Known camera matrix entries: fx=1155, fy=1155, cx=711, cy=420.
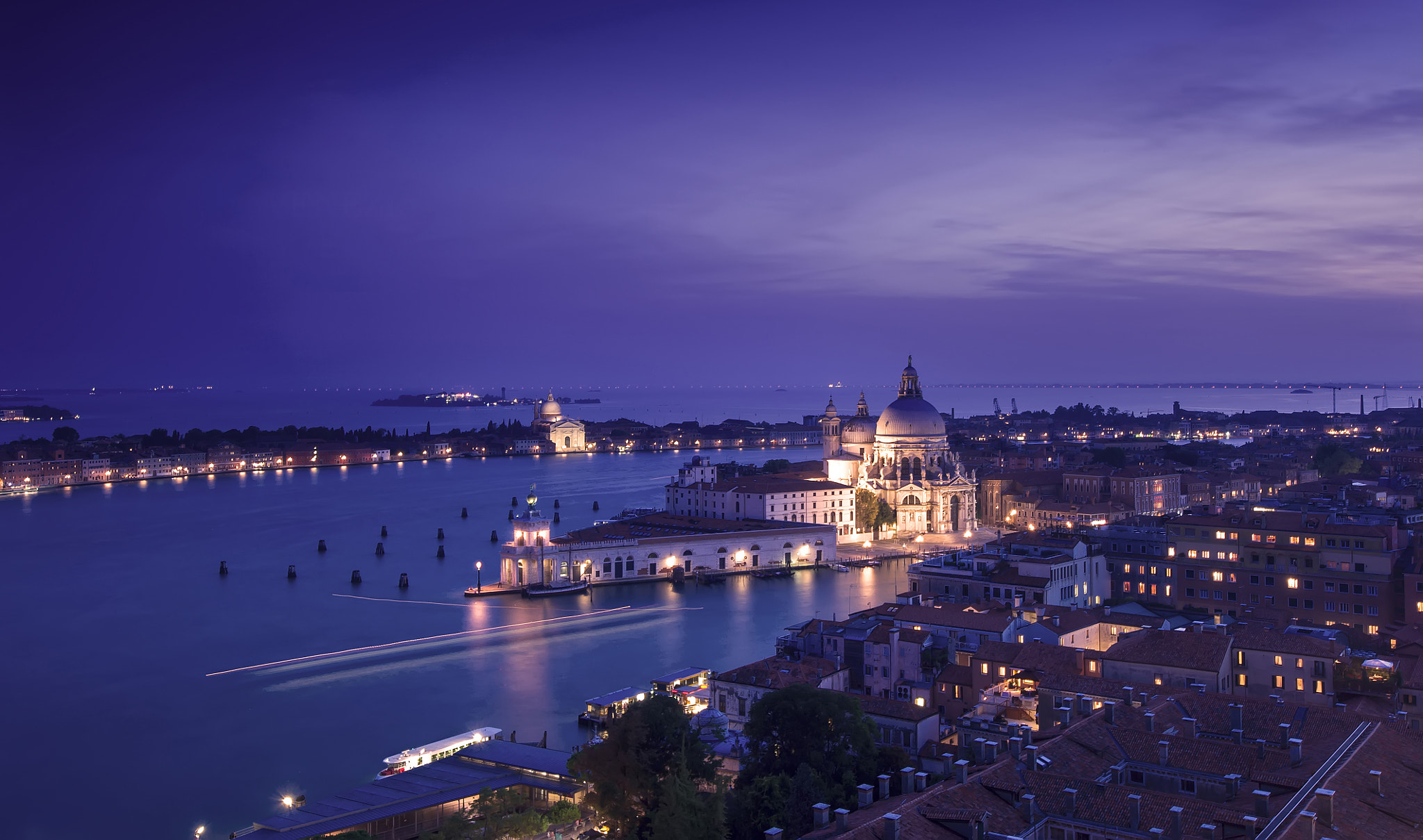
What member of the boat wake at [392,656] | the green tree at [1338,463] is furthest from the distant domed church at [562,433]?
the boat wake at [392,656]

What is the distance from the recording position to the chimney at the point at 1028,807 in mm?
5543

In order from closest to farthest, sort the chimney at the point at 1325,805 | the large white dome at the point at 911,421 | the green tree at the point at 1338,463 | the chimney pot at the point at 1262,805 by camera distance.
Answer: the chimney at the point at 1325,805
the chimney pot at the point at 1262,805
the large white dome at the point at 911,421
the green tree at the point at 1338,463

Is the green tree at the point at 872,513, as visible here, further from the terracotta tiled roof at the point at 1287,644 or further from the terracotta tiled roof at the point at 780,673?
the terracotta tiled roof at the point at 1287,644

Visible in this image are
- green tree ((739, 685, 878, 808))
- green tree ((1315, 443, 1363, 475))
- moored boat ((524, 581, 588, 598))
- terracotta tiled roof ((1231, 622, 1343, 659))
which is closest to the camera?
green tree ((739, 685, 878, 808))

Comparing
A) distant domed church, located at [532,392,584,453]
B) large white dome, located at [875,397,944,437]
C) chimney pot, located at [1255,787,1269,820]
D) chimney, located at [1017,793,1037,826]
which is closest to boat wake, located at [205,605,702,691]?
chimney, located at [1017,793,1037,826]

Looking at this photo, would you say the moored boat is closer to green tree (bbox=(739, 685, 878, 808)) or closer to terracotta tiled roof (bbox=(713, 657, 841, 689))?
terracotta tiled roof (bbox=(713, 657, 841, 689))

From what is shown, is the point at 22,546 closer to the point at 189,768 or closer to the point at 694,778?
the point at 189,768

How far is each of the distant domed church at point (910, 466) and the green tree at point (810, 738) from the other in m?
21.5

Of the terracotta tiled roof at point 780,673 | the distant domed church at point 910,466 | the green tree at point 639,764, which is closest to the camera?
the green tree at point 639,764

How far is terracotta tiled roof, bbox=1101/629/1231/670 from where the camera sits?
9.80 m

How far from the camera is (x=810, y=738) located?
26.3 feet

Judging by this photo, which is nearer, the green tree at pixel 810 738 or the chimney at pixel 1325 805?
the chimney at pixel 1325 805

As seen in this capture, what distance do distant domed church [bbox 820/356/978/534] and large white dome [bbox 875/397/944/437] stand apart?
0.02 m

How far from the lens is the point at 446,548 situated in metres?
26.6
